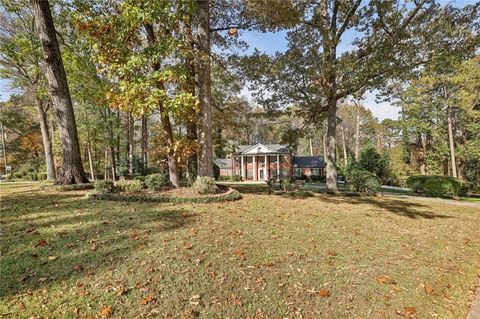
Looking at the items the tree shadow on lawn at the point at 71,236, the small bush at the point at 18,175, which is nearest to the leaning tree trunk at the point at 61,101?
the tree shadow on lawn at the point at 71,236

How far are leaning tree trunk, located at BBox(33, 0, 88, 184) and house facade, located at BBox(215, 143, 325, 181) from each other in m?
29.6

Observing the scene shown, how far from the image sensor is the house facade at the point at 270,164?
3706 centimetres

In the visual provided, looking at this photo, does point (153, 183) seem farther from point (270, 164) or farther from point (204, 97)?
point (270, 164)

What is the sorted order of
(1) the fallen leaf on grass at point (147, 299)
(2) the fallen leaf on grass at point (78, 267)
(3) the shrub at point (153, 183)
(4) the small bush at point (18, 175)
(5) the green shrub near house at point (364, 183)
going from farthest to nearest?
(4) the small bush at point (18, 175), (5) the green shrub near house at point (364, 183), (3) the shrub at point (153, 183), (2) the fallen leaf on grass at point (78, 267), (1) the fallen leaf on grass at point (147, 299)

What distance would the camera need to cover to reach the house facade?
37062 mm

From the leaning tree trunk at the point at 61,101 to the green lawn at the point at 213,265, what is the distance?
2258mm

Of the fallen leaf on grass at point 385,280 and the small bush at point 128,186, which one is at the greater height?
the small bush at point 128,186

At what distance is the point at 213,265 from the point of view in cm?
374

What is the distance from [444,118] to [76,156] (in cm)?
3227

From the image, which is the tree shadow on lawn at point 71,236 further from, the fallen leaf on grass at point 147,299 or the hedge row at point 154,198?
the fallen leaf on grass at point 147,299

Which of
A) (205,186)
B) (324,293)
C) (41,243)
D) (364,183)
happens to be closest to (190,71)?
(205,186)

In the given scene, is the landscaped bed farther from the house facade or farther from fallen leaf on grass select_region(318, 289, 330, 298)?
the house facade

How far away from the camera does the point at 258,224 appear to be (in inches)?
231

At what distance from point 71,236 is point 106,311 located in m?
2.23
